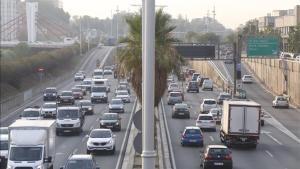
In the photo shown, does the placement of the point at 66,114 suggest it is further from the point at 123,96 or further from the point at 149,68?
the point at 149,68

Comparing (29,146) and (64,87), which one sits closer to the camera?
(29,146)

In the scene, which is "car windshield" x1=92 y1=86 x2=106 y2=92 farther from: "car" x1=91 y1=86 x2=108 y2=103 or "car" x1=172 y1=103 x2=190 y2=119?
"car" x1=172 y1=103 x2=190 y2=119

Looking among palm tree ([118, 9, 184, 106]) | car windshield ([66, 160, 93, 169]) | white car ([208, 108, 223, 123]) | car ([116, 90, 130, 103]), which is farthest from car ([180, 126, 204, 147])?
car ([116, 90, 130, 103])

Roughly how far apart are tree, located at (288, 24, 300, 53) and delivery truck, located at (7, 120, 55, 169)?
82.5 metres

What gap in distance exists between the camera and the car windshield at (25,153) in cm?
2780

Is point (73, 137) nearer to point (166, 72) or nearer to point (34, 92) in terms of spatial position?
point (166, 72)

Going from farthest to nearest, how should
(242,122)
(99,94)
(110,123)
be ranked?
1. (99,94)
2. (110,123)
3. (242,122)

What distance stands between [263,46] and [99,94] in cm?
1749

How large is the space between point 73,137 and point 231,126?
1122cm

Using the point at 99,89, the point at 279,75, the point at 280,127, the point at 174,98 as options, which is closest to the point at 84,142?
the point at 280,127

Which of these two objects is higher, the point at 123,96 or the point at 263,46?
the point at 263,46

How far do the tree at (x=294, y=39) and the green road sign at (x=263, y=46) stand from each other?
1293 inches

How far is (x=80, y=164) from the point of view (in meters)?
25.9

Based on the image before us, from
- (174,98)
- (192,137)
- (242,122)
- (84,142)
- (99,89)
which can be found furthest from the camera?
(99,89)
